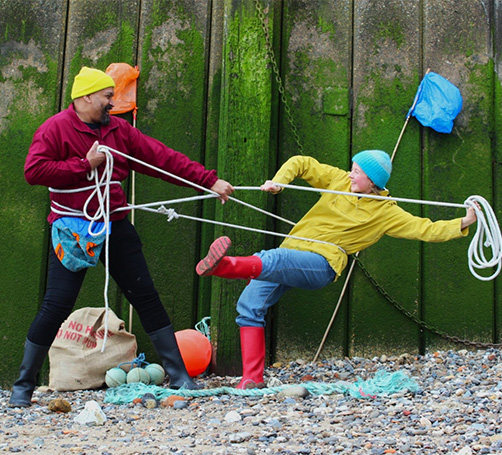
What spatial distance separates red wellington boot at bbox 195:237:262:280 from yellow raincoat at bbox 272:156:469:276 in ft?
1.30

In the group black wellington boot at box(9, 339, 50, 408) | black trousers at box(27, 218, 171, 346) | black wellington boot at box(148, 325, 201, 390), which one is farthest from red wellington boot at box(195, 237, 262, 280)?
black wellington boot at box(9, 339, 50, 408)

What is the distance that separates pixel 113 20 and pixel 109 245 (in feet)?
5.48

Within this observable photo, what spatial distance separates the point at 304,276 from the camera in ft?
12.1

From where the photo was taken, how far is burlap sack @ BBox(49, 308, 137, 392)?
388 cm

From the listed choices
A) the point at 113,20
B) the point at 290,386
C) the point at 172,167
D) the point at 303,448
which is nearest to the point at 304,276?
the point at 290,386

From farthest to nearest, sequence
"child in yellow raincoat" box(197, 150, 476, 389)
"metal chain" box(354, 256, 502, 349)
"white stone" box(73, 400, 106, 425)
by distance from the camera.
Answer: "metal chain" box(354, 256, 502, 349), "child in yellow raincoat" box(197, 150, 476, 389), "white stone" box(73, 400, 106, 425)

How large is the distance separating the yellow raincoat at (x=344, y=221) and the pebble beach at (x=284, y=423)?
0.78m

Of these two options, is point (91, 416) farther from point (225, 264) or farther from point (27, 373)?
point (225, 264)

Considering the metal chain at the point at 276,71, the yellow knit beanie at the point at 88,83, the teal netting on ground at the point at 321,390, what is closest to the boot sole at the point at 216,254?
the teal netting on ground at the point at 321,390

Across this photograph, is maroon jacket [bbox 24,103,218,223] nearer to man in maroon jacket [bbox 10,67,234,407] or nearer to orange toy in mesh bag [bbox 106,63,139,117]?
man in maroon jacket [bbox 10,67,234,407]

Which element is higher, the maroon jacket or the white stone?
the maroon jacket

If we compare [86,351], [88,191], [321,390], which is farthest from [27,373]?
[321,390]

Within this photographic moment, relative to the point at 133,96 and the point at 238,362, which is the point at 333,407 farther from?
the point at 133,96

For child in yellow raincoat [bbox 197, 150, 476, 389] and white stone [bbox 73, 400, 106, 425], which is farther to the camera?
child in yellow raincoat [bbox 197, 150, 476, 389]
